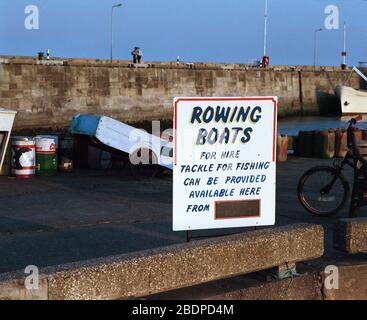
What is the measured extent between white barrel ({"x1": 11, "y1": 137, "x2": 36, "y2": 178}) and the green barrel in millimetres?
251

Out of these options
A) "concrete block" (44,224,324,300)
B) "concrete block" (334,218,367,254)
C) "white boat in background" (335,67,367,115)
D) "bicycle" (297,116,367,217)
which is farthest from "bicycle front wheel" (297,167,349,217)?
"white boat in background" (335,67,367,115)

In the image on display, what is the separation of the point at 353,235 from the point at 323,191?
130 inches

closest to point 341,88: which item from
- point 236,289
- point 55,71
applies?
point 55,71

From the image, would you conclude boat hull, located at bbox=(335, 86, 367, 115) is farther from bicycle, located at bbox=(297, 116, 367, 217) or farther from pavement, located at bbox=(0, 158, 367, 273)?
bicycle, located at bbox=(297, 116, 367, 217)

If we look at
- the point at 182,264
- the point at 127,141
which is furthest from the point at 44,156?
the point at 182,264

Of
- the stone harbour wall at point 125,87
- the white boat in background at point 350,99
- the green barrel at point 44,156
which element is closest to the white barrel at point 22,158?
the green barrel at point 44,156

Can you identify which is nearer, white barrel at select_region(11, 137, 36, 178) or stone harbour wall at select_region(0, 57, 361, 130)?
white barrel at select_region(11, 137, 36, 178)

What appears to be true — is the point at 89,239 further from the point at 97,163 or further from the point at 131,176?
the point at 97,163

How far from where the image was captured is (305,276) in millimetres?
5406

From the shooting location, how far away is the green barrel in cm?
1283

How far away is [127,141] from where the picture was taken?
504 inches

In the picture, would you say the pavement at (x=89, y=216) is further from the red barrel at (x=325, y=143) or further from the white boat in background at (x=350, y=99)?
the white boat in background at (x=350, y=99)

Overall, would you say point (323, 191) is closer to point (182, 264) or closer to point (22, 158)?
point (182, 264)

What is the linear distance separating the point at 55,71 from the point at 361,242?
39587 millimetres
